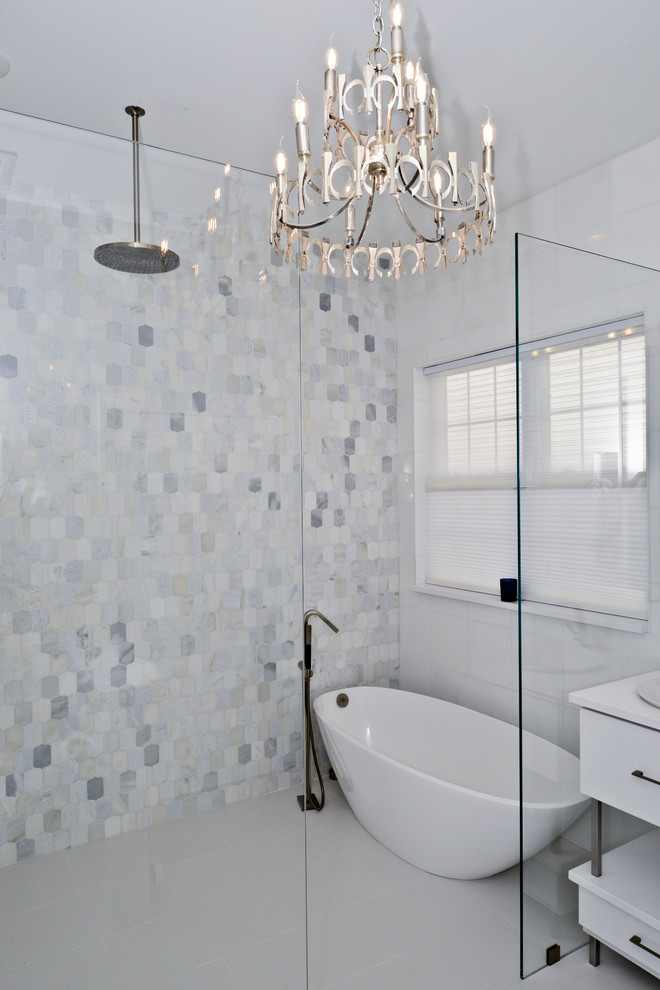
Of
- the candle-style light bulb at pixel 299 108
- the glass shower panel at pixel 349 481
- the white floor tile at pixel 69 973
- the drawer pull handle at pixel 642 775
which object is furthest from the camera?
the glass shower panel at pixel 349 481

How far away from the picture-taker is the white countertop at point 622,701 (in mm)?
1738

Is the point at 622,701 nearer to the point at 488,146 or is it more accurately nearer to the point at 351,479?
the point at 488,146

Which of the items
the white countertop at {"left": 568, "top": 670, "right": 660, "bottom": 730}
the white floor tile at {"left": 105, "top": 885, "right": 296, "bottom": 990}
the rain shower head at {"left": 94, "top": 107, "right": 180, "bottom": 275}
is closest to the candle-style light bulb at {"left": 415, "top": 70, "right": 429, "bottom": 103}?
the rain shower head at {"left": 94, "top": 107, "right": 180, "bottom": 275}

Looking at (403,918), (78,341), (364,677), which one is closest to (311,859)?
(403,918)

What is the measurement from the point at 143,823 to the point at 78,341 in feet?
3.36

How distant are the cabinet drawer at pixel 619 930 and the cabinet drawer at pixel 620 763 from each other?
13.0 inches

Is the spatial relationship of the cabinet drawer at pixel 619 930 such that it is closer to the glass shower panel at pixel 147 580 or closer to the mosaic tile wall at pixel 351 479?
the glass shower panel at pixel 147 580

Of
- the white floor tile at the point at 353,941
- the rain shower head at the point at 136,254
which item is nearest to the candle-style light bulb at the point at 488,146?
the rain shower head at the point at 136,254

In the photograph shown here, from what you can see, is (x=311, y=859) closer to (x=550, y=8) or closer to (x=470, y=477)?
(x=470, y=477)

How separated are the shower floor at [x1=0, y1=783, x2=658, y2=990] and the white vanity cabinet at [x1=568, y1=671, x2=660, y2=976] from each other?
181mm

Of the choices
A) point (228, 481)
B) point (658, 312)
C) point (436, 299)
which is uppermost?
point (436, 299)

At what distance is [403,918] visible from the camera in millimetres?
2201

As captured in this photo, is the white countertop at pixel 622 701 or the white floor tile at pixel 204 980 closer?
the white floor tile at pixel 204 980

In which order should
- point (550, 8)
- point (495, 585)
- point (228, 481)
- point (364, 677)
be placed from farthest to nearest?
point (364, 677), point (495, 585), point (550, 8), point (228, 481)
